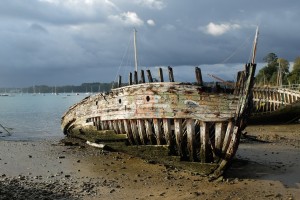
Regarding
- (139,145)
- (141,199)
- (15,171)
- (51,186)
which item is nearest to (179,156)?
(139,145)

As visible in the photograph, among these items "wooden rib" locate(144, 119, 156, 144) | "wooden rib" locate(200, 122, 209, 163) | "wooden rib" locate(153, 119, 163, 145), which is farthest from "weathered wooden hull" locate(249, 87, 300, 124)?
"wooden rib" locate(200, 122, 209, 163)

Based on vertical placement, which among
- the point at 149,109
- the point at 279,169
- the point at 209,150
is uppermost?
the point at 149,109

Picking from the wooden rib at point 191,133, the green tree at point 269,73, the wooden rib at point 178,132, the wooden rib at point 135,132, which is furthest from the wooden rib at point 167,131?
the green tree at point 269,73

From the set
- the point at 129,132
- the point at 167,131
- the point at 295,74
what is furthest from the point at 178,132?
the point at 295,74

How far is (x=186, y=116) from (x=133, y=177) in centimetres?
243

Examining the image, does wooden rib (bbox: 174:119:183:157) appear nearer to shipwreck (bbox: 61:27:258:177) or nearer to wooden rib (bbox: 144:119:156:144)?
shipwreck (bbox: 61:27:258:177)

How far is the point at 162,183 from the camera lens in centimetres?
1038

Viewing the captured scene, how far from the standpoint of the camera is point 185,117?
11.3 meters

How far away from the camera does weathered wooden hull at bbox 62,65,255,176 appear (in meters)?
10.4

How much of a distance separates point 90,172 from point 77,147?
223 inches

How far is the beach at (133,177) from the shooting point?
9.38 metres

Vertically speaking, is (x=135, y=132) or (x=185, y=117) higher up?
(x=185, y=117)

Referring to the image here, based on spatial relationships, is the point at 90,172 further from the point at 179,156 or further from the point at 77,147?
the point at 77,147

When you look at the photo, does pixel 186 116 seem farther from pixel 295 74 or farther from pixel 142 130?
pixel 295 74
